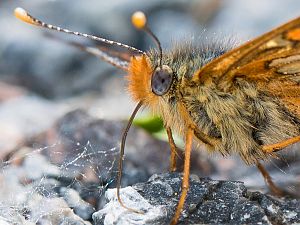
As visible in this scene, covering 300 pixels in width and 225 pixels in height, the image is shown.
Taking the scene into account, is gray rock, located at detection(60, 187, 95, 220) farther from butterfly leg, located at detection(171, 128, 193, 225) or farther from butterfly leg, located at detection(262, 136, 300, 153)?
butterfly leg, located at detection(262, 136, 300, 153)

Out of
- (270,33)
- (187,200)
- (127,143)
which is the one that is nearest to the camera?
(270,33)

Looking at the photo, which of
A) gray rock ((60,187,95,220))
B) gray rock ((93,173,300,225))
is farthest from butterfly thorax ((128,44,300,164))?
gray rock ((60,187,95,220))

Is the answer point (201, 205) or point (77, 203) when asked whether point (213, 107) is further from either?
point (77, 203)

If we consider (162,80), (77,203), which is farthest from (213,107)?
(77,203)

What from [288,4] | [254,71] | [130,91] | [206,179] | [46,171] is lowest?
[46,171]

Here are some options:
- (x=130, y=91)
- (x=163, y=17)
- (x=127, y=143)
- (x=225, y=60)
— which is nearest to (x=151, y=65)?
(x=130, y=91)

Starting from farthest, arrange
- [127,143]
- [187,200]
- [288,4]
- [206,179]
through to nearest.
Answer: [288,4], [127,143], [206,179], [187,200]

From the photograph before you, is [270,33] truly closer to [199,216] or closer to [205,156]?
[199,216]
